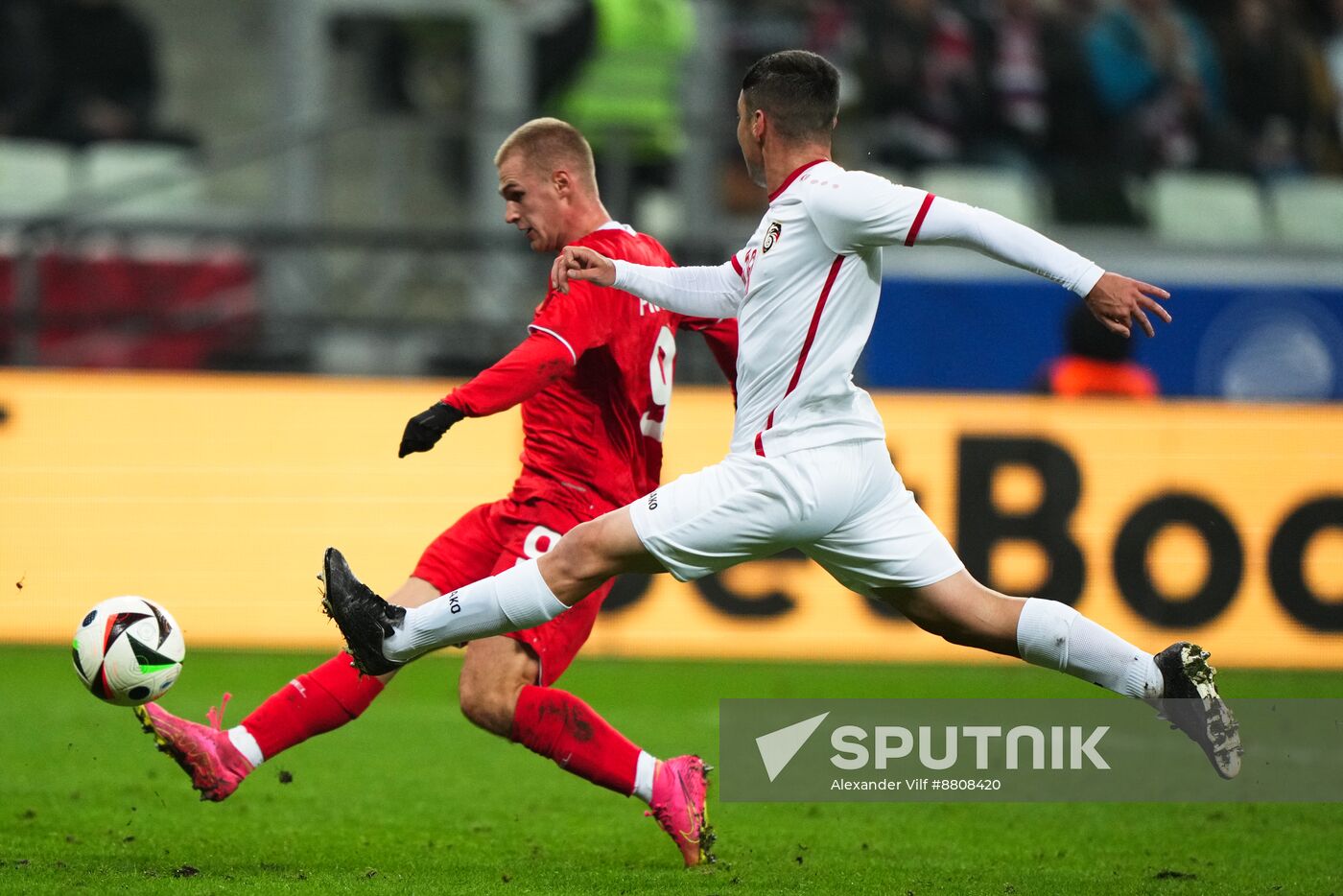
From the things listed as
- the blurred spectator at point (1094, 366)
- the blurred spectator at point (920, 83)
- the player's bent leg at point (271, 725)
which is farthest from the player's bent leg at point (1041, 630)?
the blurred spectator at point (920, 83)

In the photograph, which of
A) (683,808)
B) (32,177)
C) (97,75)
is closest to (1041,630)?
(683,808)

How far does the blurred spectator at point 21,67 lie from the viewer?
543 inches

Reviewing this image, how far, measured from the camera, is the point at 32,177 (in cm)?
1360

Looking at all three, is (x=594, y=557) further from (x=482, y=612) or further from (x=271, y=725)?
(x=271, y=725)

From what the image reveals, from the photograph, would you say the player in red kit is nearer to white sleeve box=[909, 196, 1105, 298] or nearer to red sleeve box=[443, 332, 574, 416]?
red sleeve box=[443, 332, 574, 416]

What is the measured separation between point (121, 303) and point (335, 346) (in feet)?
4.81

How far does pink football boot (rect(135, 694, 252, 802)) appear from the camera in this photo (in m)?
5.43

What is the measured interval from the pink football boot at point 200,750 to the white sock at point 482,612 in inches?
25.6

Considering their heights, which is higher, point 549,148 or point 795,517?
point 549,148

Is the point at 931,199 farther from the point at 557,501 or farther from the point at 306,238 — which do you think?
the point at 306,238

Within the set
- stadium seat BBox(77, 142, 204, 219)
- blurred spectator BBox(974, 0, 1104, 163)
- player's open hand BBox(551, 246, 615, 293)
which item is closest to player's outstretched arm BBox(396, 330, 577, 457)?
player's open hand BBox(551, 246, 615, 293)

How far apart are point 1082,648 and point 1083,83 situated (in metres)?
11.2

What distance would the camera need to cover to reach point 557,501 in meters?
5.63

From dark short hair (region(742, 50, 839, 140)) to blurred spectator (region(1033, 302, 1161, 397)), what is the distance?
5.90m
